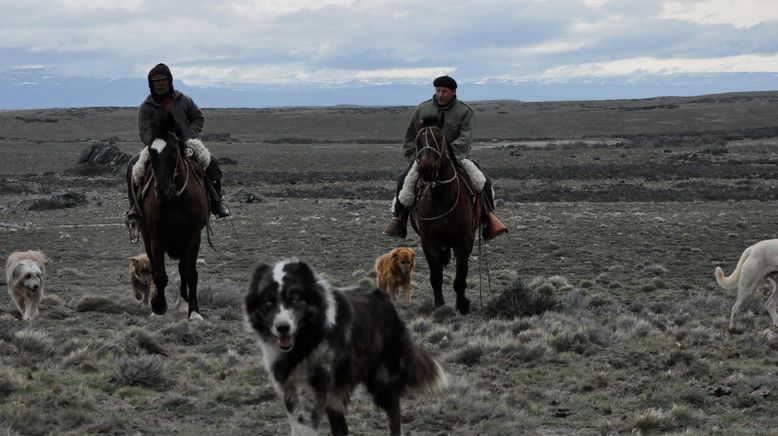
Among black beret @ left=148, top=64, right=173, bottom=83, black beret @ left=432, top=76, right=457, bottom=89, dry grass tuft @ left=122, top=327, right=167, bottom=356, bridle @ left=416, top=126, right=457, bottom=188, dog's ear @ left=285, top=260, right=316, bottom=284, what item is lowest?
dry grass tuft @ left=122, top=327, right=167, bottom=356

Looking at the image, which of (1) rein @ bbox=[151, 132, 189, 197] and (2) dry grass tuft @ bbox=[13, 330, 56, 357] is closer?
(2) dry grass tuft @ bbox=[13, 330, 56, 357]

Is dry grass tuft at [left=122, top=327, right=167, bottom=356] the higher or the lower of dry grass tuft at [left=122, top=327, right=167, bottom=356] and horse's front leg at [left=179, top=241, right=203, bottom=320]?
the lower

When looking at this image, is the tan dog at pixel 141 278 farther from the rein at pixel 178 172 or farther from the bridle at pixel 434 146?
the bridle at pixel 434 146

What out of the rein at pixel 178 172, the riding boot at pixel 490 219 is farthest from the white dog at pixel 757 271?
the rein at pixel 178 172

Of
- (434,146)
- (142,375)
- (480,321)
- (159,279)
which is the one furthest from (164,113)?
(480,321)

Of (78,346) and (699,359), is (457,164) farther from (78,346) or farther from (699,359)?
(78,346)

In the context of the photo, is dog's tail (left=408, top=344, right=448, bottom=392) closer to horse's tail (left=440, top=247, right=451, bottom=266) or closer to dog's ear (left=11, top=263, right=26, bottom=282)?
horse's tail (left=440, top=247, right=451, bottom=266)

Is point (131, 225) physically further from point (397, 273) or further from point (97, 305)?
point (397, 273)

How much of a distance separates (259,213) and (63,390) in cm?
2064

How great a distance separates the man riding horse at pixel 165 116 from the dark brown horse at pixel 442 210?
113 inches

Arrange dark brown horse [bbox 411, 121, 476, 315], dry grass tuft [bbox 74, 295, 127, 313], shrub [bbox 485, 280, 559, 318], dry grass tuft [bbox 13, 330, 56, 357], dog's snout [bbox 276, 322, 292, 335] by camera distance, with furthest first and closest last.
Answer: dry grass tuft [bbox 74, 295, 127, 313], shrub [bbox 485, 280, 559, 318], dark brown horse [bbox 411, 121, 476, 315], dry grass tuft [bbox 13, 330, 56, 357], dog's snout [bbox 276, 322, 292, 335]

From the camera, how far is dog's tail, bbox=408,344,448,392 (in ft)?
18.8

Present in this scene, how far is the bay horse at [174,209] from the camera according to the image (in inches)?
386

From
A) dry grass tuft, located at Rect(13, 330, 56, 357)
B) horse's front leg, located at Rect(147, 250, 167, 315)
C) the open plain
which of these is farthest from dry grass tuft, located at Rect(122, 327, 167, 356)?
horse's front leg, located at Rect(147, 250, 167, 315)
